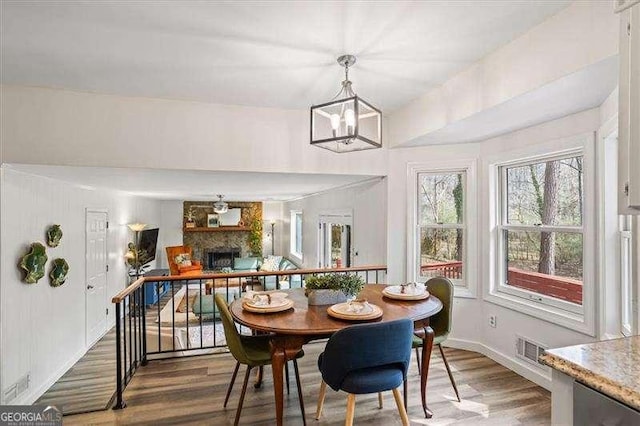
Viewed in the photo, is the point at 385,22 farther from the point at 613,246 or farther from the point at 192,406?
the point at 192,406

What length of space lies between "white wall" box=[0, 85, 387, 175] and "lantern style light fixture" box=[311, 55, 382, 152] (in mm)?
1283

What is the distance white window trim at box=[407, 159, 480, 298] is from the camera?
3.72 m

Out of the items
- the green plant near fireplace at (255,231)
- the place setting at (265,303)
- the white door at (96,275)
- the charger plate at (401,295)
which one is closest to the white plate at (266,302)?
the place setting at (265,303)

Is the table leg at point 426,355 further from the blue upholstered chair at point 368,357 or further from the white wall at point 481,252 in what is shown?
the white wall at point 481,252

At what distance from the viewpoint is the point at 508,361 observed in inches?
129

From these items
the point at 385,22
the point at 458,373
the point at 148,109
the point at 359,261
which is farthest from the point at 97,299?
the point at 385,22

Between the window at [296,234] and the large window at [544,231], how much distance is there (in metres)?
5.77

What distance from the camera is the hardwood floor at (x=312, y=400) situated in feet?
8.09

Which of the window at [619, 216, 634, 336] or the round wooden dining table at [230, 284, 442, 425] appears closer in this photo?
the round wooden dining table at [230, 284, 442, 425]

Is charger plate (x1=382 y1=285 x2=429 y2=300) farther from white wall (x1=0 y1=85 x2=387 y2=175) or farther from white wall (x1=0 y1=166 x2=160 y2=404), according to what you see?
white wall (x1=0 y1=166 x2=160 y2=404)

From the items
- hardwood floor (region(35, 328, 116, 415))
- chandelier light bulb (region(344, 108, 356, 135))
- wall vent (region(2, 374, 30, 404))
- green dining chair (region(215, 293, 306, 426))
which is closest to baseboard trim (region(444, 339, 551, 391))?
green dining chair (region(215, 293, 306, 426))

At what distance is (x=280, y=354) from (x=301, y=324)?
239mm

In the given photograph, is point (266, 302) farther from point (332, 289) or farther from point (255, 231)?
point (255, 231)

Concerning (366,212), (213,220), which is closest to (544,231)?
(366,212)
